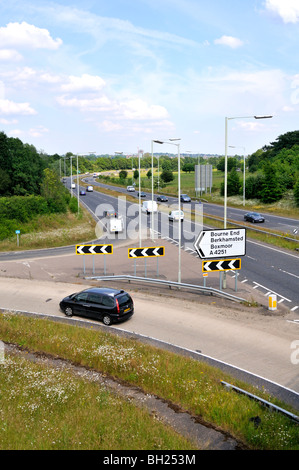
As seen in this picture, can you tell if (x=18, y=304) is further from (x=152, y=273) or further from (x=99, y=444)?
(x=99, y=444)

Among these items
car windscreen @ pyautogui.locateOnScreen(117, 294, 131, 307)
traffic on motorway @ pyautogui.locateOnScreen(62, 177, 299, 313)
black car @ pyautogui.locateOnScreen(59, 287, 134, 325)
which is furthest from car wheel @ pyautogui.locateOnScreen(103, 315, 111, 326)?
traffic on motorway @ pyautogui.locateOnScreen(62, 177, 299, 313)

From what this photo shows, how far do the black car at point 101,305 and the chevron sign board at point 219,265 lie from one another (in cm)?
481

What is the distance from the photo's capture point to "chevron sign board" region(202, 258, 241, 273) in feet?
67.6

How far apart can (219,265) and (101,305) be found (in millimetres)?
6787

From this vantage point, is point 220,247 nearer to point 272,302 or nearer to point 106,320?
point 272,302

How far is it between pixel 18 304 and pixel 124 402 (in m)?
11.1

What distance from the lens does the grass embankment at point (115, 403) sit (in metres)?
9.05

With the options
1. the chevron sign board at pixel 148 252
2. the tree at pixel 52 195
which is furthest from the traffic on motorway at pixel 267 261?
the tree at pixel 52 195

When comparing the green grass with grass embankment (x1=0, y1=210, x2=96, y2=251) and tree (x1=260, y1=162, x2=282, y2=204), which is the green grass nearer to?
grass embankment (x1=0, y1=210, x2=96, y2=251)

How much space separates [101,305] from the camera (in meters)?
17.3

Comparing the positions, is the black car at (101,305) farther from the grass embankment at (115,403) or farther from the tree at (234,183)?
the tree at (234,183)

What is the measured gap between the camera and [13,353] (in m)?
14.5

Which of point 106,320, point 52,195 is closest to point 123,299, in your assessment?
point 106,320
